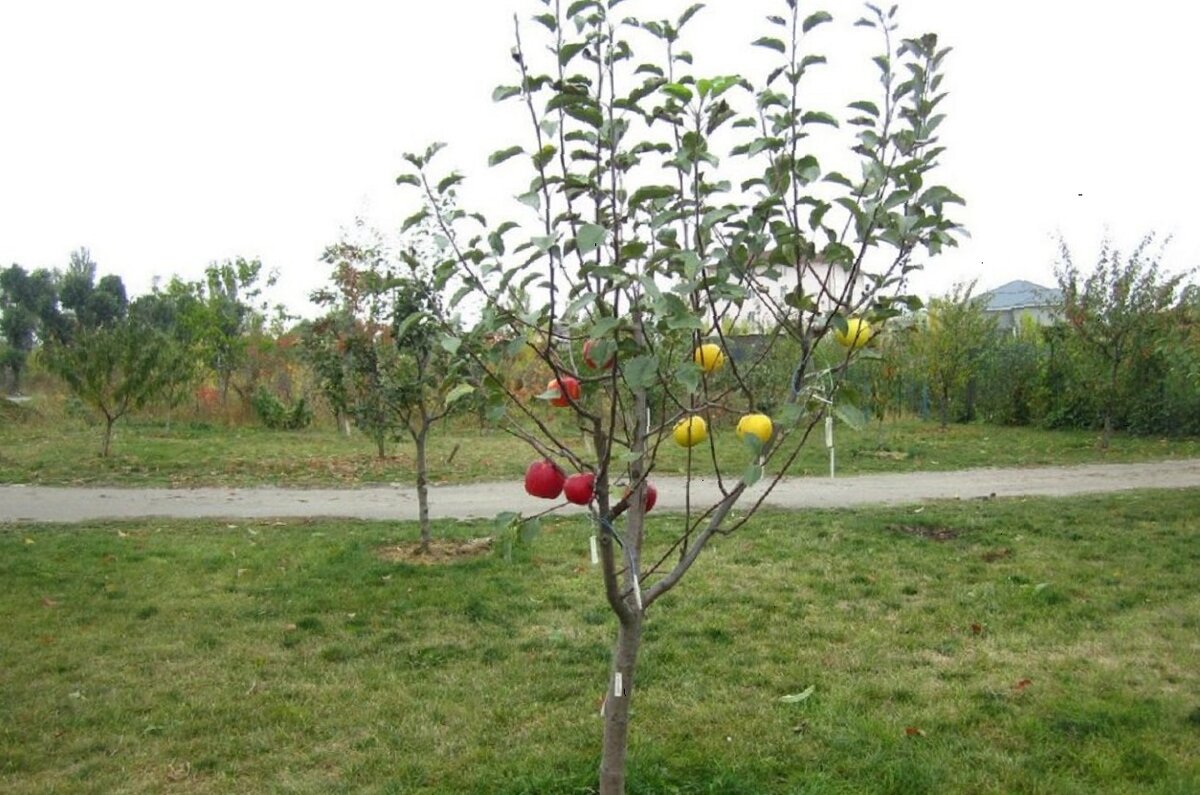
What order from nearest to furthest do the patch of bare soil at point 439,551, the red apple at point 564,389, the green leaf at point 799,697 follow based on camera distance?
the red apple at point 564,389
the green leaf at point 799,697
the patch of bare soil at point 439,551

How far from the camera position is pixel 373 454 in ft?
49.0

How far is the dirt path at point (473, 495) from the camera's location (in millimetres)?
9383

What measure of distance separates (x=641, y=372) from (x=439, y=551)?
5.46 metres

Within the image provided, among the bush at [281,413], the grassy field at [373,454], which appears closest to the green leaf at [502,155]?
Result: the grassy field at [373,454]

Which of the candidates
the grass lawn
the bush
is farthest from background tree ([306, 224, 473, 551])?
the bush

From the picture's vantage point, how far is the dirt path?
9383 mm

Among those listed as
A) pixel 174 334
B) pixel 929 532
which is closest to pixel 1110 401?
pixel 929 532

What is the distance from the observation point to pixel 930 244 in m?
2.20

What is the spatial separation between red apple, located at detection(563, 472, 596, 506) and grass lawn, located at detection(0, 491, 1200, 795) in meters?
1.52

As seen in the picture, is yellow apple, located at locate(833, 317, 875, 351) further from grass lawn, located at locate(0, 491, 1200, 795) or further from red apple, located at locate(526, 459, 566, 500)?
grass lawn, located at locate(0, 491, 1200, 795)

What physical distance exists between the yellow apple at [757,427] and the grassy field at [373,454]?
9.47 metres

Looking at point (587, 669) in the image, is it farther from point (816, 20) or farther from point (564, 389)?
point (816, 20)

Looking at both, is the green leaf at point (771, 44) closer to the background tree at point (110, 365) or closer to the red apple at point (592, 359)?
the red apple at point (592, 359)

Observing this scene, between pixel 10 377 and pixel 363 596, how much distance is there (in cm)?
3111
